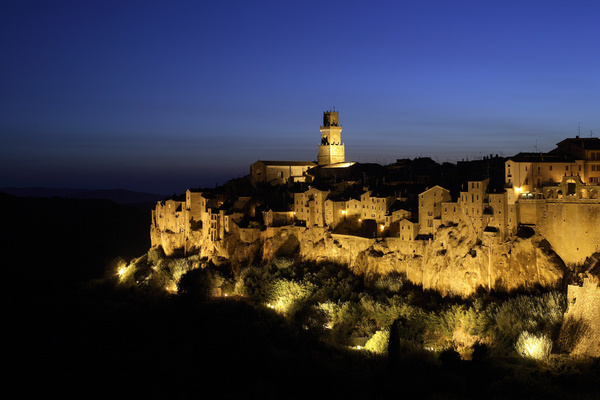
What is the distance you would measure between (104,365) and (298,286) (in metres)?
16.7

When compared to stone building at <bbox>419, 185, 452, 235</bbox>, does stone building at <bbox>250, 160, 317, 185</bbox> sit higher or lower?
higher

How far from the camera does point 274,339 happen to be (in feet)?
136

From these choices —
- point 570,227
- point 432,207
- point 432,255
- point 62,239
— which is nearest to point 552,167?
point 570,227

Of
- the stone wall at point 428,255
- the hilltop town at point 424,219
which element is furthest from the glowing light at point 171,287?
the stone wall at point 428,255

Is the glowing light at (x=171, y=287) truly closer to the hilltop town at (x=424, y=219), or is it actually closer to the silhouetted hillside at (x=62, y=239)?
the hilltop town at (x=424, y=219)

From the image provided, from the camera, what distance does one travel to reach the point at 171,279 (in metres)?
59.4

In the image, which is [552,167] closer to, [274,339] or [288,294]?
[288,294]

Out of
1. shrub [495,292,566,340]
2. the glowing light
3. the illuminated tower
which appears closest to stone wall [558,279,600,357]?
shrub [495,292,566,340]

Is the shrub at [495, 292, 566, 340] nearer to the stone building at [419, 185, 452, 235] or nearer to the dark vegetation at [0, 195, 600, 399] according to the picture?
the dark vegetation at [0, 195, 600, 399]

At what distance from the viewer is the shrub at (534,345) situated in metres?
31.2

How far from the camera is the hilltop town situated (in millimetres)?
36125

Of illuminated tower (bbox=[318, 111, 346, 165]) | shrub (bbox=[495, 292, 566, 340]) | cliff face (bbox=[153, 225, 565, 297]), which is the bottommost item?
shrub (bbox=[495, 292, 566, 340])

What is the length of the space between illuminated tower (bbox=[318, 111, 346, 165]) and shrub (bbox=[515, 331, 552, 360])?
4619 centimetres

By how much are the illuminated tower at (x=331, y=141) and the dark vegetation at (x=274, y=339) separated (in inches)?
1032
